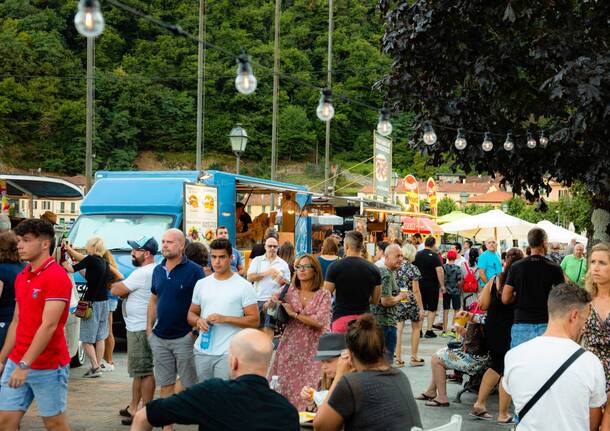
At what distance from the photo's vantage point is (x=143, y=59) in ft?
296

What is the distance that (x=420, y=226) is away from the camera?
37.7 metres

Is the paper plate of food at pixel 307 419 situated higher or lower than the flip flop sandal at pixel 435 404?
higher

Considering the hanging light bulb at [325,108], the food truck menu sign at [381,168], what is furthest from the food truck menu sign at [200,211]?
the hanging light bulb at [325,108]

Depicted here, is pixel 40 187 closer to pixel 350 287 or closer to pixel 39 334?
pixel 350 287

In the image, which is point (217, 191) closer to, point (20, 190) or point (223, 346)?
point (20, 190)

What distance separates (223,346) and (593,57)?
6.30m

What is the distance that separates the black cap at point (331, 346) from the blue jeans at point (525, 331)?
3735 millimetres

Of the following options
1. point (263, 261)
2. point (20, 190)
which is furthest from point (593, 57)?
point (20, 190)

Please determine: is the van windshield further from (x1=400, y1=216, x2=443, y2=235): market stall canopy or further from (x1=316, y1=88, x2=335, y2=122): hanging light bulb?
(x1=400, y1=216, x2=443, y2=235): market stall canopy

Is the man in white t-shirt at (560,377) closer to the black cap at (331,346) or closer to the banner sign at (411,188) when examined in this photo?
the black cap at (331,346)

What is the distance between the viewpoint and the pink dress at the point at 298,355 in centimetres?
858

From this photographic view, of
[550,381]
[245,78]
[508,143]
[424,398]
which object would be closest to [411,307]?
[508,143]

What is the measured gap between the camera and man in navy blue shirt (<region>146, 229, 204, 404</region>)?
7.77 m

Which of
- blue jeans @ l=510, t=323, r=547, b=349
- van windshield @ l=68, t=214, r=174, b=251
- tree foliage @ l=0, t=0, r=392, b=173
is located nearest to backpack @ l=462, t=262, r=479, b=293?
van windshield @ l=68, t=214, r=174, b=251
